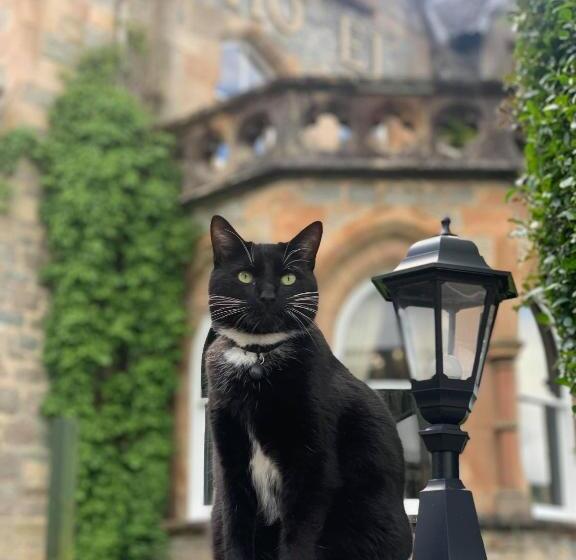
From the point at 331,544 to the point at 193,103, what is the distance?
34.3 ft

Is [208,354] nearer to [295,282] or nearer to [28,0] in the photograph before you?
[295,282]

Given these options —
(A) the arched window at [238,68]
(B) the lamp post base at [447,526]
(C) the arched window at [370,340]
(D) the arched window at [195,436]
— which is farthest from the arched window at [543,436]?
(B) the lamp post base at [447,526]

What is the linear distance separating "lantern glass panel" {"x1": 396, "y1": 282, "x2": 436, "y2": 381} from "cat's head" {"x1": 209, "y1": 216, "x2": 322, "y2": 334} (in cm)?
76

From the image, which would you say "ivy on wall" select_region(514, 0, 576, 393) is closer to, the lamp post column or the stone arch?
the lamp post column

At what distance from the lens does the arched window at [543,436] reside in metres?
10.3

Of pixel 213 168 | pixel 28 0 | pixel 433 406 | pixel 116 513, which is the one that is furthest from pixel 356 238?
pixel 433 406

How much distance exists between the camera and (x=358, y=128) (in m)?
10.6

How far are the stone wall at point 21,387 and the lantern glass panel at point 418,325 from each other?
23.4 feet

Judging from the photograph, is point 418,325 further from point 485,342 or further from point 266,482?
point 266,482

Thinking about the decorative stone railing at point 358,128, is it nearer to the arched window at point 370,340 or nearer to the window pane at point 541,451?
the arched window at point 370,340

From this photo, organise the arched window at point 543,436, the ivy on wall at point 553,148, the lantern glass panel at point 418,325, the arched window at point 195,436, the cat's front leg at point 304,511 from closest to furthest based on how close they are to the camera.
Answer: the cat's front leg at point 304,511 < the lantern glass panel at point 418,325 < the ivy on wall at point 553,148 < the arched window at point 543,436 < the arched window at point 195,436

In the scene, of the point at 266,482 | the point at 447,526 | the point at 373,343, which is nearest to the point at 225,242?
the point at 266,482

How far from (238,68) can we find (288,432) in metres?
11.7

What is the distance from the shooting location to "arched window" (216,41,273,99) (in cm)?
1422
